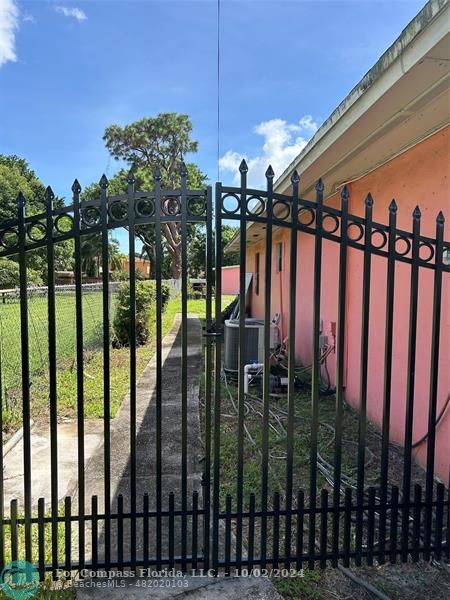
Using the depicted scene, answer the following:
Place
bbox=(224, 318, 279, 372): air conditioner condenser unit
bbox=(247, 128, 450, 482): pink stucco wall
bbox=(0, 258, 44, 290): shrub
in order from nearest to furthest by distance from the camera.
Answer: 1. bbox=(247, 128, 450, 482): pink stucco wall
2. bbox=(224, 318, 279, 372): air conditioner condenser unit
3. bbox=(0, 258, 44, 290): shrub

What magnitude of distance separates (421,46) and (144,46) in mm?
5016

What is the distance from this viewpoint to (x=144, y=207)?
2.02m

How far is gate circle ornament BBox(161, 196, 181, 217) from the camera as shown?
1.97 meters

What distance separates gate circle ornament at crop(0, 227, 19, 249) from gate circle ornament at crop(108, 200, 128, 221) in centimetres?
50

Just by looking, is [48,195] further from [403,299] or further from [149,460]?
[403,299]

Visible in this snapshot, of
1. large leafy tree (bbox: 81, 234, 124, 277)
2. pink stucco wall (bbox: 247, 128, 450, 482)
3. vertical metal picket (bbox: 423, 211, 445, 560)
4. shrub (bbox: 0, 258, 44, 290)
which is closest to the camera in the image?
vertical metal picket (bbox: 423, 211, 445, 560)

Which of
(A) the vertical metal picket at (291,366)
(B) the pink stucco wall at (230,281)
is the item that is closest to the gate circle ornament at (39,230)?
(A) the vertical metal picket at (291,366)

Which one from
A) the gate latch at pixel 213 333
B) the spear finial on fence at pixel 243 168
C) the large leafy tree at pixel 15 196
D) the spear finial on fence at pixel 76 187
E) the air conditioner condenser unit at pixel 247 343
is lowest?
the air conditioner condenser unit at pixel 247 343

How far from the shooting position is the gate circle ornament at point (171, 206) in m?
1.97

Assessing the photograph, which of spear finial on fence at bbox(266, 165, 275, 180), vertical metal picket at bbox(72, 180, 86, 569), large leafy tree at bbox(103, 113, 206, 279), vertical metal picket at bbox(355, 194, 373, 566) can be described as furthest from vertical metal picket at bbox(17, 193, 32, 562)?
large leafy tree at bbox(103, 113, 206, 279)

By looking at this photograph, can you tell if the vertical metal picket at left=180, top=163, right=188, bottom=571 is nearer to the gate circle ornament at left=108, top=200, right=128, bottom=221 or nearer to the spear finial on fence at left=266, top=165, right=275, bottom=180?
the gate circle ornament at left=108, top=200, right=128, bottom=221

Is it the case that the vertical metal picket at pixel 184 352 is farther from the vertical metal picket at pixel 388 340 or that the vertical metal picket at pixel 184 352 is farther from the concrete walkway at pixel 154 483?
the vertical metal picket at pixel 388 340

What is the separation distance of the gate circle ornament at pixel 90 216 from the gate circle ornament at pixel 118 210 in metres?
0.07

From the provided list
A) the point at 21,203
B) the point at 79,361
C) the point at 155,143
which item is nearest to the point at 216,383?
the point at 79,361
